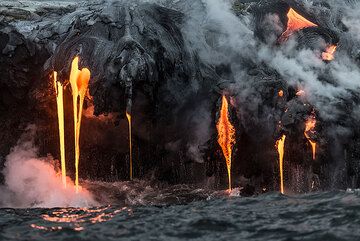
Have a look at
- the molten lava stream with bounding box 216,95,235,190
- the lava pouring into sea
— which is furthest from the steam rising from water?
the molten lava stream with bounding box 216,95,235,190

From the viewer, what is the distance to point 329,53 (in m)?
19.4

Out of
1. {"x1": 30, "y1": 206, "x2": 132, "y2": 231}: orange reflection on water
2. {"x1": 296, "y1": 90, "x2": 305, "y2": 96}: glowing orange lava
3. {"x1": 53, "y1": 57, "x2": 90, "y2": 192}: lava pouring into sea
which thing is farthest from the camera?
{"x1": 296, "y1": 90, "x2": 305, "y2": 96}: glowing orange lava

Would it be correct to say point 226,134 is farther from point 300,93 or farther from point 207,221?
point 207,221

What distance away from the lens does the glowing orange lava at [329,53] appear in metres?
19.2

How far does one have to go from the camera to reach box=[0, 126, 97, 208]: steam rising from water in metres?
16.0

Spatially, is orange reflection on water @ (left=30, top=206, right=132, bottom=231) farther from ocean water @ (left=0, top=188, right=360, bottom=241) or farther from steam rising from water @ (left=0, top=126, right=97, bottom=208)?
steam rising from water @ (left=0, top=126, right=97, bottom=208)

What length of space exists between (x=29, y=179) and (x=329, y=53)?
12559 millimetres

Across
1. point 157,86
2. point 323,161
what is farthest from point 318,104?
point 157,86

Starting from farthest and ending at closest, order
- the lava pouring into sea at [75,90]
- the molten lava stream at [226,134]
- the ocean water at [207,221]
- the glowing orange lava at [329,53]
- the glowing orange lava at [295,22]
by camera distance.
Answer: the glowing orange lava at [295,22], the glowing orange lava at [329,53], the molten lava stream at [226,134], the lava pouring into sea at [75,90], the ocean water at [207,221]

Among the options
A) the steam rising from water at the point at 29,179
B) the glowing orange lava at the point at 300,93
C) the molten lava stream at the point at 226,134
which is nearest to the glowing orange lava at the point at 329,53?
the glowing orange lava at the point at 300,93

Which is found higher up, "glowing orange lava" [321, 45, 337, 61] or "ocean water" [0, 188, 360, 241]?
"glowing orange lava" [321, 45, 337, 61]

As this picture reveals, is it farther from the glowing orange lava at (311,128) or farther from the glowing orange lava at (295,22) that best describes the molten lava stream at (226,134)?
the glowing orange lava at (295,22)

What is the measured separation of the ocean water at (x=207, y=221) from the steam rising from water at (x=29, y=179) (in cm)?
362

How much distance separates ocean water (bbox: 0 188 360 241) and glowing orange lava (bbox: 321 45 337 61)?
26.9 ft
